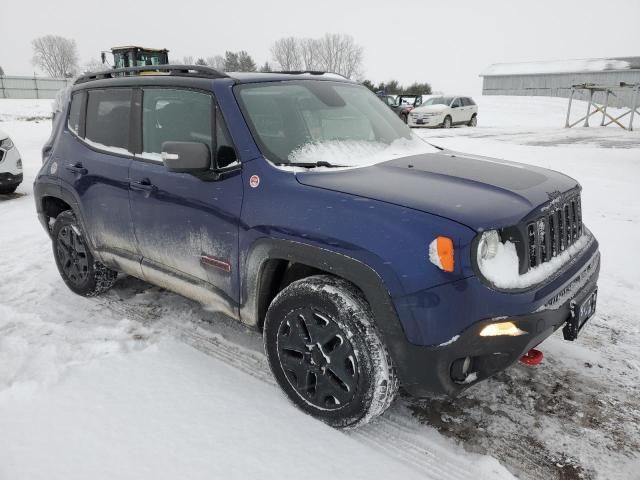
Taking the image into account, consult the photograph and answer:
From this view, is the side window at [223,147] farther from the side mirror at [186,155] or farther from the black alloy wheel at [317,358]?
the black alloy wheel at [317,358]

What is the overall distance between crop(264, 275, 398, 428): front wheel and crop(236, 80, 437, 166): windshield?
790 millimetres

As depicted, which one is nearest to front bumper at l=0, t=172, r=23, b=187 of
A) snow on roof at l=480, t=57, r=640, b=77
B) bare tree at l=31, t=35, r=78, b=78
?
snow on roof at l=480, t=57, r=640, b=77

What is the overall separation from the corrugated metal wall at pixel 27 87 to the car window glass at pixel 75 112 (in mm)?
43872

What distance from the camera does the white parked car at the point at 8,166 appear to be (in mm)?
7703

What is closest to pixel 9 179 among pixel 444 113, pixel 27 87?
pixel 444 113

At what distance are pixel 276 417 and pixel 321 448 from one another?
334mm

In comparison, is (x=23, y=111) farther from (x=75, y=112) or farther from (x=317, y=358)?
(x=317, y=358)

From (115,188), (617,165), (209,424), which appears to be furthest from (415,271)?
(617,165)

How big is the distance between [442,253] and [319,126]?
1.32m

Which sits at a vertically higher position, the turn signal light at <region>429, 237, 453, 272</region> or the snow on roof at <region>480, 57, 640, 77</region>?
the snow on roof at <region>480, 57, 640, 77</region>

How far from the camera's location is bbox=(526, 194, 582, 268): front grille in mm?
2389

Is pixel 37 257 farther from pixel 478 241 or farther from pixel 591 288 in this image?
pixel 591 288

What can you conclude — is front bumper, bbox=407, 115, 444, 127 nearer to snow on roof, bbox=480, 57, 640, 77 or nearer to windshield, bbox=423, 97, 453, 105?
windshield, bbox=423, 97, 453, 105

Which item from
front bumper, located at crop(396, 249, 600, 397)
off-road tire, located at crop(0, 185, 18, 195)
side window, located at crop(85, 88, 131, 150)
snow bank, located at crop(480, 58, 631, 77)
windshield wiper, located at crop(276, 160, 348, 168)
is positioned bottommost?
off-road tire, located at crop(0, 185, 18, 195)
